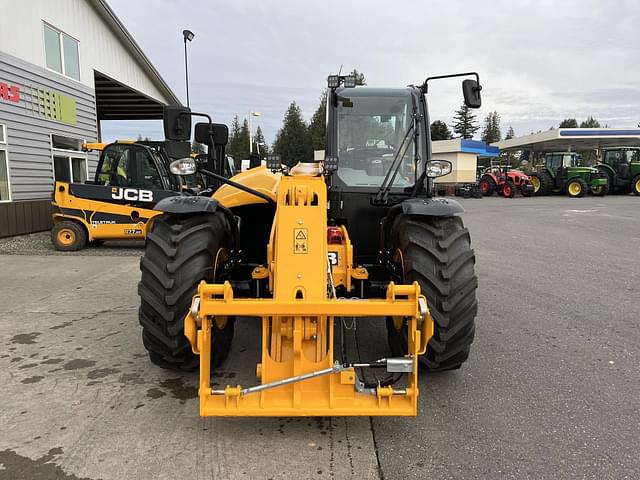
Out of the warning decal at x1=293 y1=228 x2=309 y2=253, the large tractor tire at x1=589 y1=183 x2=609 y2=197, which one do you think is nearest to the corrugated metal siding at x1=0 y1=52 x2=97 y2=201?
the warning decal at x1=293 y1=228 x2=309 y2=253

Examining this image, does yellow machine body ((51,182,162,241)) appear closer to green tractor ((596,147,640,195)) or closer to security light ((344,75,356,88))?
security light ((344,75,356,88))

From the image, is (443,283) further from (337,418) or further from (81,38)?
(81,38)

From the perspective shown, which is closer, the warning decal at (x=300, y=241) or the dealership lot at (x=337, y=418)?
the dealership lot at (x=337, y=418)

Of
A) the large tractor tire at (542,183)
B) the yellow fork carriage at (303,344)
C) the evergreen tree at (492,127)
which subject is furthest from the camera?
the evergreen tree at (492,127)

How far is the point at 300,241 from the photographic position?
125 inches

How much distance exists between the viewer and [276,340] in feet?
9.78

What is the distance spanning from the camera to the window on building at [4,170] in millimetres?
10875

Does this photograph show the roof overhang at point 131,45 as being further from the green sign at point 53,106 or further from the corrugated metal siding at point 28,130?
the green sign at point 53,106

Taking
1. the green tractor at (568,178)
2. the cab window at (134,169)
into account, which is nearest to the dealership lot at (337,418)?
the cab window at (134,169)

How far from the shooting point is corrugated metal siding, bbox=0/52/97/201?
1101 cm

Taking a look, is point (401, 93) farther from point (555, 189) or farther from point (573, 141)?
point (573, 141)

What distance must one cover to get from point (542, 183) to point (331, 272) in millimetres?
28508

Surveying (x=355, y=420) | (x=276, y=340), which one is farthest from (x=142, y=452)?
(x=355, y=420)

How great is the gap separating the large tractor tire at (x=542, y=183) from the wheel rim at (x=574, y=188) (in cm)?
123
